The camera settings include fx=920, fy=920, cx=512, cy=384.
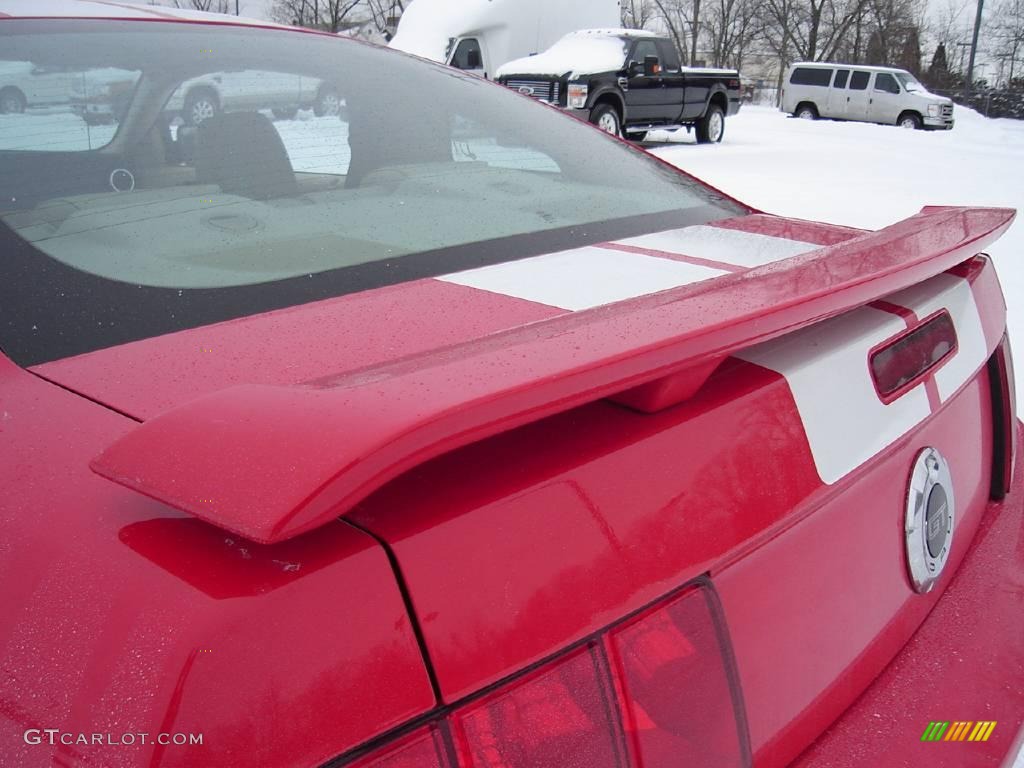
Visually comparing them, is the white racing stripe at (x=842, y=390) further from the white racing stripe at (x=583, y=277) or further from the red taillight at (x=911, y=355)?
the white racing stripe at (x=583, y=277)

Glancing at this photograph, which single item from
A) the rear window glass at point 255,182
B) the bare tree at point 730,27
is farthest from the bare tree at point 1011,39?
the rear window glass at point 255,182

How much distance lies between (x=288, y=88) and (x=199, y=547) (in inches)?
48.5

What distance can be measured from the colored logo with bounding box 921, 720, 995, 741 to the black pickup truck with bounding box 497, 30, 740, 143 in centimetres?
1233

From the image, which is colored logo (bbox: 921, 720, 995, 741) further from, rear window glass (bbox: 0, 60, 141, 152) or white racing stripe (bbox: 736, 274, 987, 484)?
rear window glass (bbox: 0, 60, 141, 152)

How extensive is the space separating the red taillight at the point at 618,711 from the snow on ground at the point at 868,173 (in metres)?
2.91

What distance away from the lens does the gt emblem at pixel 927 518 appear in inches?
43.7

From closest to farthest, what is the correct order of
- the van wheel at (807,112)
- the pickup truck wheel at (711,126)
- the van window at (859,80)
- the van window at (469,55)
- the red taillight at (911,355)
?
the red taillight at (911,355) < the pickup truck wheel at (711,126) < the van window at (469,55) < the van window at (859,80) < the van wheel at (807,112)

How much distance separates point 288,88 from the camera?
5.60 ft

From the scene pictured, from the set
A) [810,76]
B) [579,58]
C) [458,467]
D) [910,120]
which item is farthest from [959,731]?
[810,76]

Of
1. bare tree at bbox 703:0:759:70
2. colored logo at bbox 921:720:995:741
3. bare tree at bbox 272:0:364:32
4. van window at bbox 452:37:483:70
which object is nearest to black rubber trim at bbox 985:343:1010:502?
colored logo at bbox 921:720:995:741

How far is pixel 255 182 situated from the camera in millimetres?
1460

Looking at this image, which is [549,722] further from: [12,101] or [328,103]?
[328,103]

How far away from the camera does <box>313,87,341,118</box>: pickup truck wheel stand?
1.74 m

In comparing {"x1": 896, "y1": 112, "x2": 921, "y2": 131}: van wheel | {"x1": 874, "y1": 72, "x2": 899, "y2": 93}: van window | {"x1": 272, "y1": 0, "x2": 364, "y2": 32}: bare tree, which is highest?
{"x1": 272, "y1": 0, "x2": 364, "y2": 32}: bare tree
